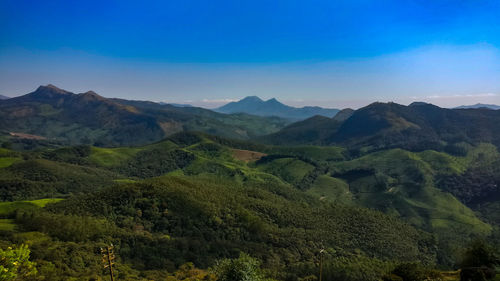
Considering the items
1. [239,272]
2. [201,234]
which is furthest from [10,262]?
[201,234]

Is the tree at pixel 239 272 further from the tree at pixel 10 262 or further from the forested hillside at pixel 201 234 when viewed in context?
the tree at pixel 10 262

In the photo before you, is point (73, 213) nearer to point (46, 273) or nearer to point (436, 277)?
point (46, 273)

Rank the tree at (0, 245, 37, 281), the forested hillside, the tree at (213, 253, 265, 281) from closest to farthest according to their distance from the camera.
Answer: the tree at (0, 245, 37, 281)
the tree at (213, 253, 265, 281)
the forested hillside

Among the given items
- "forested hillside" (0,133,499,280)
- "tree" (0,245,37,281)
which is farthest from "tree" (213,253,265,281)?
"tree" (0,245,37,281)

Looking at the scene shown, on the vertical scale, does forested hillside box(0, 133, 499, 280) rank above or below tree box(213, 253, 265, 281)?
below

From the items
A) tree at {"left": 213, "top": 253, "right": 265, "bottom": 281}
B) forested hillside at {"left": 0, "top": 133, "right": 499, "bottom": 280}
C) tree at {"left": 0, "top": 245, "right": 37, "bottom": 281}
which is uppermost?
tree at {"left": 0, "top": 245, "right": 37, "bottom": 281}

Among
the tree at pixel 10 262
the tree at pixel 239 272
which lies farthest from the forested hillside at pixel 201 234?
the tree at pixel 10 262

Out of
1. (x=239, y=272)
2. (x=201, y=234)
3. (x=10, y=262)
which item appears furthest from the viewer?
(x=201, y=234)

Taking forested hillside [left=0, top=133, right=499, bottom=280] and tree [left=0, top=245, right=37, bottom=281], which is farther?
forested hillside [left=0, top=133, right=499, bottom=280]

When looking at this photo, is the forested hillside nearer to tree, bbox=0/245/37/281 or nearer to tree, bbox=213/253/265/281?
tree, bbox=213/253/265/281

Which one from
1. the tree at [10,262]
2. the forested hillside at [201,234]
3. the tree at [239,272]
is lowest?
the forested hillside at [201,234]

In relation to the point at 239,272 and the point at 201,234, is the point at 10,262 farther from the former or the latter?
the point at 201,234

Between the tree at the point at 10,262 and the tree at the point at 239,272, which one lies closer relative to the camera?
the tree at the point at 10,262

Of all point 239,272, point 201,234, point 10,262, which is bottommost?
point 201,234
